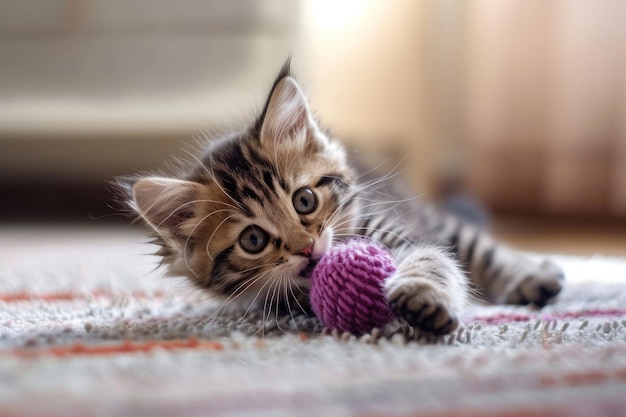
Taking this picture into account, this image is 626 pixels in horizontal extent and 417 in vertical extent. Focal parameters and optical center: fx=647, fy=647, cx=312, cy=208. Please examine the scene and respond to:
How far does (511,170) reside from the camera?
3025 millimetres

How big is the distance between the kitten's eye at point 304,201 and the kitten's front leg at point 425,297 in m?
0.22

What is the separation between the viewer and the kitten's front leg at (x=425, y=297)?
87cm

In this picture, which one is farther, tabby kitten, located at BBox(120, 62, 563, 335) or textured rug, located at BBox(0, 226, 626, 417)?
tabby kitten, located at BBox(120, 62, 563, 335)

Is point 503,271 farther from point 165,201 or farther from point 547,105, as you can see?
point 547,105

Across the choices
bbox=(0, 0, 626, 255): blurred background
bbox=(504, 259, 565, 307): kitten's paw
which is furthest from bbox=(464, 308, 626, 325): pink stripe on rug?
bbox=(0, 0, 626, 255): blurred background

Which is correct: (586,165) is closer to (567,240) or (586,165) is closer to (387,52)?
(567,240)

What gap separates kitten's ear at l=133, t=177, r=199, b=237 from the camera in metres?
1.16

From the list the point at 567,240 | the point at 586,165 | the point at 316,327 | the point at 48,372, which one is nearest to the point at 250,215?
the point at 316,327

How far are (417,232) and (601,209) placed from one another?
1671 mm

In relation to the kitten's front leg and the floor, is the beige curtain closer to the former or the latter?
the floor

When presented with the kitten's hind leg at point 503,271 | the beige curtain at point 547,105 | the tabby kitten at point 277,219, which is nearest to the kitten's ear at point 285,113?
the tabby kitten at point 277,219

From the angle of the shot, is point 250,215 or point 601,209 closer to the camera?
point 250,215

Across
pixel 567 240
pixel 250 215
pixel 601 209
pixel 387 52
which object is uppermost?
pixel 387 52

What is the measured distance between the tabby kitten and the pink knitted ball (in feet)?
0.13
